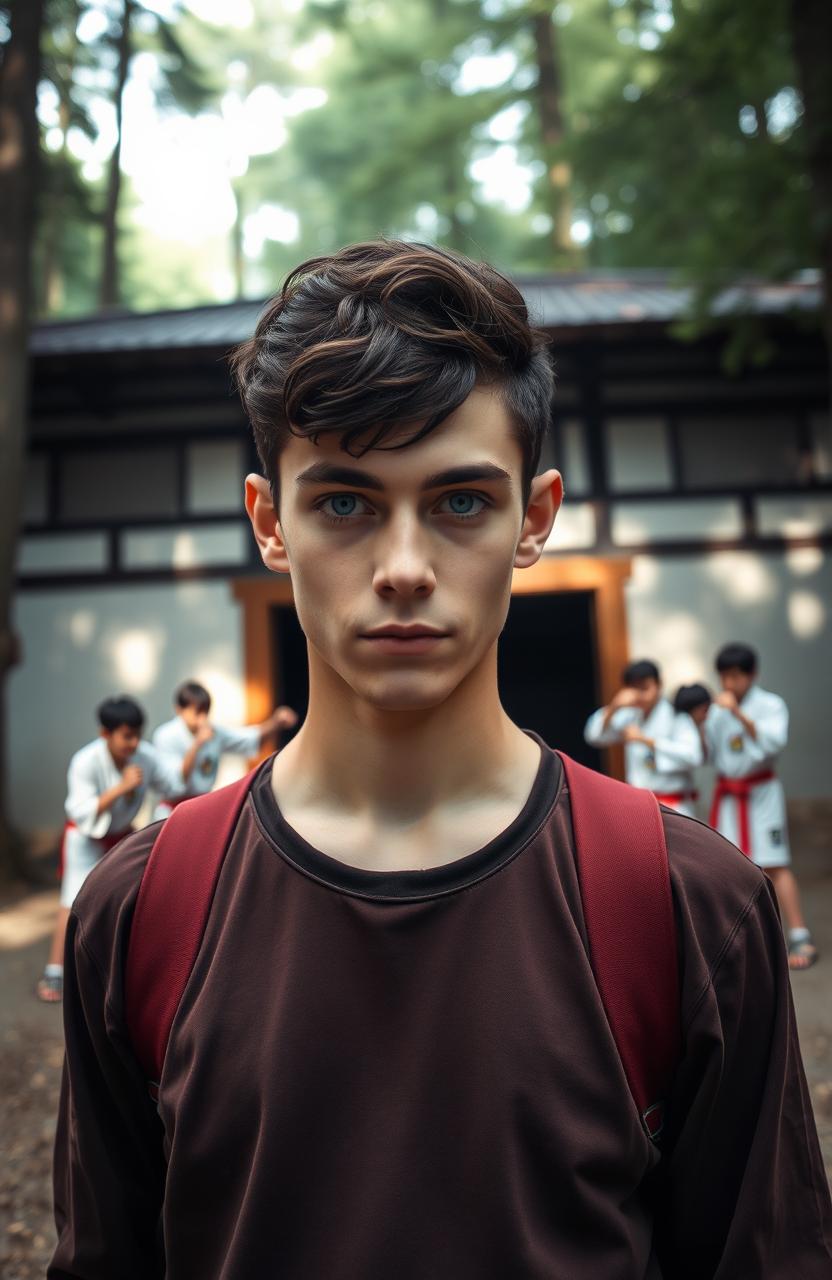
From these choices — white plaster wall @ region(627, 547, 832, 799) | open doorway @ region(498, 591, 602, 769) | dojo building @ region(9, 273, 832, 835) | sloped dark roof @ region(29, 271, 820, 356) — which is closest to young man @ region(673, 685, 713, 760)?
dojo building @ region(9, 273, 832, 835)

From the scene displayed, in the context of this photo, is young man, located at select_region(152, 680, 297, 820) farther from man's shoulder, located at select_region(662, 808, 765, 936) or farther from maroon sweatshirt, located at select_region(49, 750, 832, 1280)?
man's shoulder, located at select_region(662, 808, 765, 936)

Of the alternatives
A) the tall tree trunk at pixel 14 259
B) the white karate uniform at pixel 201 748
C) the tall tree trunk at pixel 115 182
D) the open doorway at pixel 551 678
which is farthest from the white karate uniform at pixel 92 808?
the tall tree trunk at pixel 115 182

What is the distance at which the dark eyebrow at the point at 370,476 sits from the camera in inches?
43.1

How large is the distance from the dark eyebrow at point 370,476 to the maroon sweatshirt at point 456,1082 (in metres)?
0.42

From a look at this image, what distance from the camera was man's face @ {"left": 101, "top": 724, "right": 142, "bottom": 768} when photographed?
4.98m

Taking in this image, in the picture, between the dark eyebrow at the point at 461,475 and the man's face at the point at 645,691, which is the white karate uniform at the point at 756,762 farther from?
the dark eyebrow at the point at 461,475

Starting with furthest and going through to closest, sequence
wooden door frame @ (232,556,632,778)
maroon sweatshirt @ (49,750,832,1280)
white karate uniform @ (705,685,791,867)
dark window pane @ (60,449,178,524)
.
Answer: dark window pane @ (60,449,178,524) < wooden door frame @ (232,556,632,778) < white karate uniform @ (705,685,791,867) < maroon sweatshirt @ (49,750,832,1280)

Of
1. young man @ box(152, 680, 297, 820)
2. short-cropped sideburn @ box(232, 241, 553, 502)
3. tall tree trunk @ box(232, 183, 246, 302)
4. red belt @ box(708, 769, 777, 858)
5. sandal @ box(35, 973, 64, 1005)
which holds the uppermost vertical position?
tall tree trunk @ box(232, 183, 246, 302)

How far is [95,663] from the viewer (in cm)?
847

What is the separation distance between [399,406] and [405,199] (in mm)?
16625

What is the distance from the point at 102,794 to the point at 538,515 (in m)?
4.29

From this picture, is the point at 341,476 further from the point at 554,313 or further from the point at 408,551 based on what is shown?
the point at 554,313

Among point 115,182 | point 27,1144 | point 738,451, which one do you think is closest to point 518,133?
point 115,182

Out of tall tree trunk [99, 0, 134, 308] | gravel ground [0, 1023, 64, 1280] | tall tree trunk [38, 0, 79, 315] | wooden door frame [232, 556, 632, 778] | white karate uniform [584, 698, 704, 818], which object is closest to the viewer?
gravel ground [0, 1023, 64, 1280]
